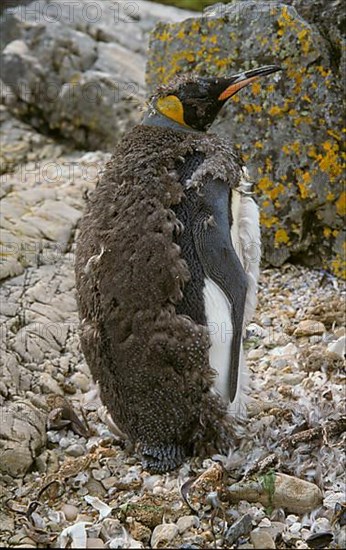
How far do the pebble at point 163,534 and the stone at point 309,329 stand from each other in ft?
4.75

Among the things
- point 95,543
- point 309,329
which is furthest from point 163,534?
point 309,329

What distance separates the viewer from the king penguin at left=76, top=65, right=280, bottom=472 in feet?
8.63

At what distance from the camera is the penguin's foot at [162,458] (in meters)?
2.74

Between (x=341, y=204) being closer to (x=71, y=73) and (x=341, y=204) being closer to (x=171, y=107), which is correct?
(x=171, y=107)

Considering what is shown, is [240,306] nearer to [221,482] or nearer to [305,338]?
[221,482]

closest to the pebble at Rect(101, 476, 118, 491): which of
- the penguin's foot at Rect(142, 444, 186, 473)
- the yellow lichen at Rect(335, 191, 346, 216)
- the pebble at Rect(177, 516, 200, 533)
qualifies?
the penguin's foot at Rect(142, 444, 186, 473)

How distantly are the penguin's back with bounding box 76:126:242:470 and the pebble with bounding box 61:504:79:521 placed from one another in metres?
0.31

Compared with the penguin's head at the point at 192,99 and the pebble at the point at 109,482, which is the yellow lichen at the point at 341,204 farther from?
the pebble at the point at 109,482

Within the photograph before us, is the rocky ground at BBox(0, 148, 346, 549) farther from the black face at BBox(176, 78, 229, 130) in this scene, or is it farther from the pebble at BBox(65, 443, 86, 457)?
the black face at BBox(176, 78, 229, 130)

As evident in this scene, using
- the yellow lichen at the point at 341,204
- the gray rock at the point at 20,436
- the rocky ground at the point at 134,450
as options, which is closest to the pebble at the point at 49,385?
the rocky ground at the point at 134,450

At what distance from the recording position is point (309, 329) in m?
3.63

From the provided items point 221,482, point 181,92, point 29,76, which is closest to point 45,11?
point 29,76

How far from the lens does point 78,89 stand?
611 cm

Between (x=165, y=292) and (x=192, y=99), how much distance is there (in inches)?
29.7
